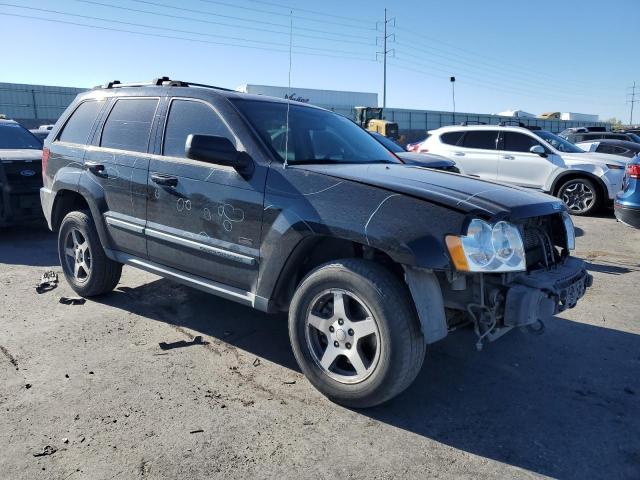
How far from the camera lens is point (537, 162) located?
35.6ft

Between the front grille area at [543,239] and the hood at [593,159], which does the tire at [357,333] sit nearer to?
the front grille area at [543,239]

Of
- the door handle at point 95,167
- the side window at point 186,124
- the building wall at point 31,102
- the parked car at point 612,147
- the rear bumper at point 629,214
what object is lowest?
the rear bumper at point 629,214

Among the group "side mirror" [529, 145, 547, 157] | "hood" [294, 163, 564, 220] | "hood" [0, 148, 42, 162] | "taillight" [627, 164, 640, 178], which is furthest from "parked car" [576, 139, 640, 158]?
"hood" [0, 148, 42, 162]

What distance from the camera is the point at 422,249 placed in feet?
9.26

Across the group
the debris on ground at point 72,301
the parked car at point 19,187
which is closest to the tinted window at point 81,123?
the debris on ground at point 72,301

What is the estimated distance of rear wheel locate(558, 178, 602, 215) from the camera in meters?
10.5

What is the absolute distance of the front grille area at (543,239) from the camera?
3.31 m

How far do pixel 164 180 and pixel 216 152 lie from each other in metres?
0.84

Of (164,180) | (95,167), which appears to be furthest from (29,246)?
(164,180)

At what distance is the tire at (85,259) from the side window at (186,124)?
1331 mm

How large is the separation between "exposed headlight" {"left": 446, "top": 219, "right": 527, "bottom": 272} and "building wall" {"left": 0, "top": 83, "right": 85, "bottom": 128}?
34893 millimetres

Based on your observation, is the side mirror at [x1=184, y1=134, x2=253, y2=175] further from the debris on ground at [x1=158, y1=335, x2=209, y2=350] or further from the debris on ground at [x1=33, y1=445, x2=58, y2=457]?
the debris on ground at [x1=33, y1=445, x2=58, y2=457]

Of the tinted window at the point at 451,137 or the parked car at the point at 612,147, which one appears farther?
the parked car at the point at 612,147

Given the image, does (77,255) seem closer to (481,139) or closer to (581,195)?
(481,139)
